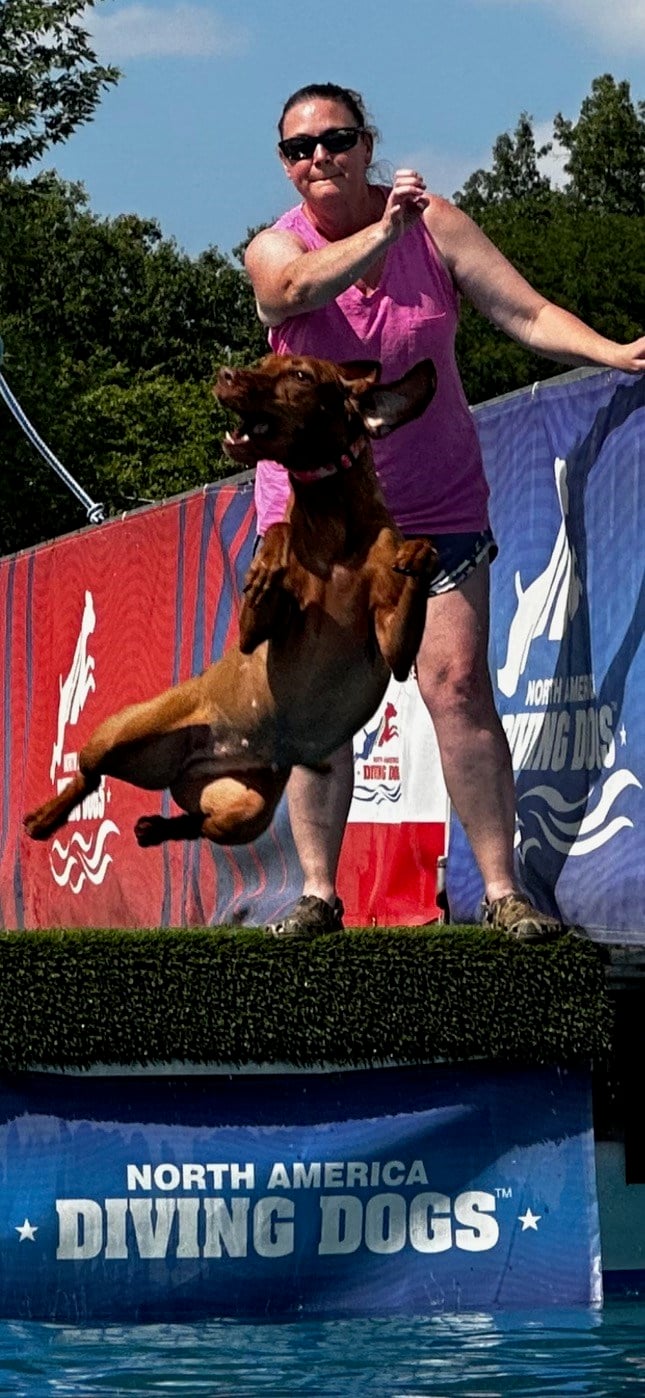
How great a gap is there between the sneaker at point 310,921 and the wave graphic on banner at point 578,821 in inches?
32.9

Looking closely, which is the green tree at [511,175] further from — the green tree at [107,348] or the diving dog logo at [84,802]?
the diving dog logo at [84,802]

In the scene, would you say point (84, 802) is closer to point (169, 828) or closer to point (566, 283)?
point (169, 828)

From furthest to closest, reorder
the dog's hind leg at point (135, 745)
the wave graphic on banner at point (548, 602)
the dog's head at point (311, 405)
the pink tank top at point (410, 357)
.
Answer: the wave graphic on banner at point (548, 602) < the pink tank top at point (410, 357) < the dog's hind leg at point (135, 745) < the dog's head at point (311, 405)

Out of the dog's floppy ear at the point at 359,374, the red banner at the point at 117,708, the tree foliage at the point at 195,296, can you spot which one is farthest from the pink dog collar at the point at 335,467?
the tree foliage at the point at 195,296

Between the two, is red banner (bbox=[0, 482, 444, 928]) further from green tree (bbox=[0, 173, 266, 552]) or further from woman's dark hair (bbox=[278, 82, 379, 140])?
green tree (bbox=[0, 173, 266, 552])

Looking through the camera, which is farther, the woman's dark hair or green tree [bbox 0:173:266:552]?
green tree [bbox 0:173:266:552]

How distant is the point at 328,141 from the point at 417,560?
107cm

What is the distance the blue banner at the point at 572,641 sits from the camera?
620 cm

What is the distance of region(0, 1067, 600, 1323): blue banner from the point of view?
5.41 metres

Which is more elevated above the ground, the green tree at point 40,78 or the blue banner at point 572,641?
the green tree at point 40,78

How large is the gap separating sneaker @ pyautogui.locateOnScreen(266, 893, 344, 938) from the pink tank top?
0.91 meters

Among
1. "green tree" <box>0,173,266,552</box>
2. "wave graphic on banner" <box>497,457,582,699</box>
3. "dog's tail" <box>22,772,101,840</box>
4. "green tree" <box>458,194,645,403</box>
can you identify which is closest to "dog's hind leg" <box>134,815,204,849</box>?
"dog's tail" <box>22,772,101,840</box>

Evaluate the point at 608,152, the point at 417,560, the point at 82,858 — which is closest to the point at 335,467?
the point at 417,560

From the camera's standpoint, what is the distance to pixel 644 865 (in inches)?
239
